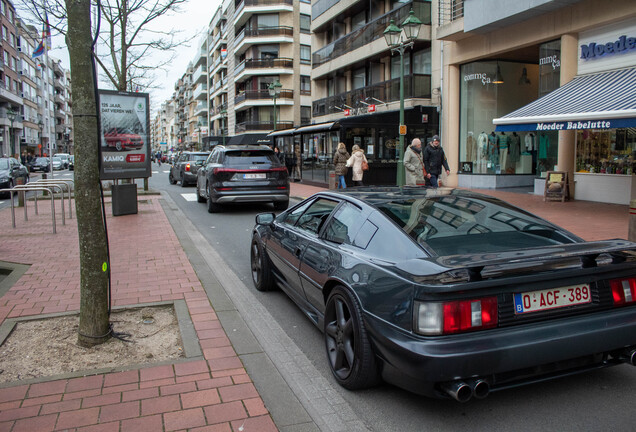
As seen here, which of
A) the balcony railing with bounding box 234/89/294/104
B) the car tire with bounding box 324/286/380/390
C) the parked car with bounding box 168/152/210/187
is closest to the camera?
the car tire with bounding box 324/286/380/390

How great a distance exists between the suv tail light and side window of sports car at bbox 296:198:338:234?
1.75 meters

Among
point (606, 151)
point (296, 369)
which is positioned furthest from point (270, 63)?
point (296, 369)

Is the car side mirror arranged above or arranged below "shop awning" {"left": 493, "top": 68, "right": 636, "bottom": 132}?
below

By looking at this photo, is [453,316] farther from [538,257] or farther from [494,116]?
[494,116]

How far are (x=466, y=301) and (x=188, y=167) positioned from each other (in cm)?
Answer: 2223

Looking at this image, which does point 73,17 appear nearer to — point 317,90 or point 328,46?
point 328,46

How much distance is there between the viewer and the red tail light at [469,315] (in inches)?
113

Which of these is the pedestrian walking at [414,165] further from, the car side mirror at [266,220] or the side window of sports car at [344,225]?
the side window of sports car at [344,225]

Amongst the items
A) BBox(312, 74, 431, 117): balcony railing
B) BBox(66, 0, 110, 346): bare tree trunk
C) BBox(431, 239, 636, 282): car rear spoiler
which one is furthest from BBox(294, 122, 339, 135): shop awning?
BBox(431, 239, 636, 282): car rear spoiler

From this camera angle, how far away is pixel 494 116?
20.4 meters

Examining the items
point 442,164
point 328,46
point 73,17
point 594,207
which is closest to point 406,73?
point 328,46

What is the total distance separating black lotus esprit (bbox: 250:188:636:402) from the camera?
Result: 286 cm

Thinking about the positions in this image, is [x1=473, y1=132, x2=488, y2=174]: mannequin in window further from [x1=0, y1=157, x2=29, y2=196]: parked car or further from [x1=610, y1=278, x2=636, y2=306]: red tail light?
[x1=0, y1=157, x2=29, y2=196]: parked car

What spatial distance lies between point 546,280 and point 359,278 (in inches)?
44.7
